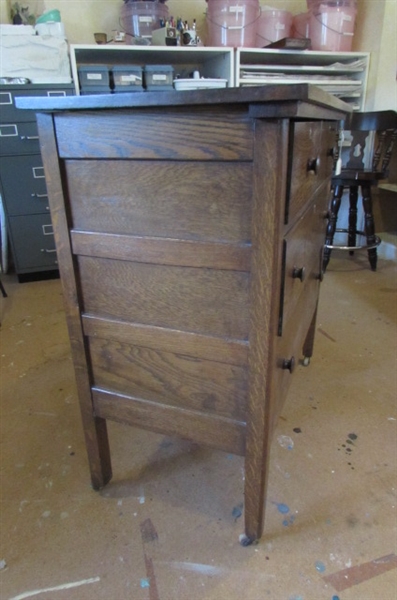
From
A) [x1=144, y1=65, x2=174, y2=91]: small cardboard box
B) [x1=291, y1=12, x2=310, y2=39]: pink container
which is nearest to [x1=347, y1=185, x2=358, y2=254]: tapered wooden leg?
[x1=291, y1=12, x2=310, y2=39]: pink container

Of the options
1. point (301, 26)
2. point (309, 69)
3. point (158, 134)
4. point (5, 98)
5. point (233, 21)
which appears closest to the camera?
point (158, 134)

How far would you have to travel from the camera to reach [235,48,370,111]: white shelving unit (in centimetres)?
236

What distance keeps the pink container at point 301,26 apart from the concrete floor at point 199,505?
2.08m

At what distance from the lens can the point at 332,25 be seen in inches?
95.3

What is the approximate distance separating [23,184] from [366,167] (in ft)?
6.66

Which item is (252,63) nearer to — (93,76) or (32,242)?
(93,76)

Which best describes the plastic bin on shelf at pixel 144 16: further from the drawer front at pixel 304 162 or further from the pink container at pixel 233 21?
the drawer front at pixel 304 162

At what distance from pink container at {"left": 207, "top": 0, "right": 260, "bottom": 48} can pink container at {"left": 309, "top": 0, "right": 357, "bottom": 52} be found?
0.35 meters

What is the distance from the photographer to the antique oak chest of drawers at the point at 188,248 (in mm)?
640

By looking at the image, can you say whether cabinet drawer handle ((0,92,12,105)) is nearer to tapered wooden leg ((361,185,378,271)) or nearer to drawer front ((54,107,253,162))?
drawer front ((54,107,253,162))

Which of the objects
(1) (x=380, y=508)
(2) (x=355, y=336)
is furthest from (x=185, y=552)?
(2) (x=355, y=336)

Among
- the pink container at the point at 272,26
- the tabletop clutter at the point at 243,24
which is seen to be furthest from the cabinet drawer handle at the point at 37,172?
the pink container at the point at 272,26

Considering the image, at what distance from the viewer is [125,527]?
954mm

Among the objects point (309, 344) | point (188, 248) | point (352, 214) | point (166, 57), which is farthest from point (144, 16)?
point (188, 248)
